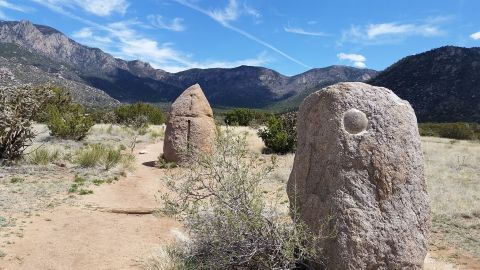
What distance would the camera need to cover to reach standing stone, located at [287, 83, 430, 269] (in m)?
4.52

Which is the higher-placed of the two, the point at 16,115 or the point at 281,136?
the point at 16,115

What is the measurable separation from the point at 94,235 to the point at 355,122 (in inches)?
161

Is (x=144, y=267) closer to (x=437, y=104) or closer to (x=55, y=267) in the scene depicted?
(x=55, y=267)

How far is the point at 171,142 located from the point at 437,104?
5667 centimetres

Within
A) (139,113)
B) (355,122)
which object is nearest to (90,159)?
(355,122)

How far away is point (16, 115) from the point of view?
37.2 ft

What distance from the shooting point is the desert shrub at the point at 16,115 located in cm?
1117

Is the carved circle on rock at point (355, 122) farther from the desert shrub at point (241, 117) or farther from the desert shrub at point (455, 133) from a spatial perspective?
the desert shrub at point (455, 133)

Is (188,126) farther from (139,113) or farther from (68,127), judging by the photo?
(139,113)

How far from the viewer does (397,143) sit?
184 inches

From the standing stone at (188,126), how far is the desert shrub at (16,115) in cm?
Result: 348

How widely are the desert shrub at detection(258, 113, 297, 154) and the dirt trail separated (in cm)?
780

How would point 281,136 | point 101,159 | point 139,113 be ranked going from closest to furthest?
1. point 101,159
2. point 281,136
3. point 139,113

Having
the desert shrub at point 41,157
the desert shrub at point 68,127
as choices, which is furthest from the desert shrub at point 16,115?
the desert shrub at point 68,127
